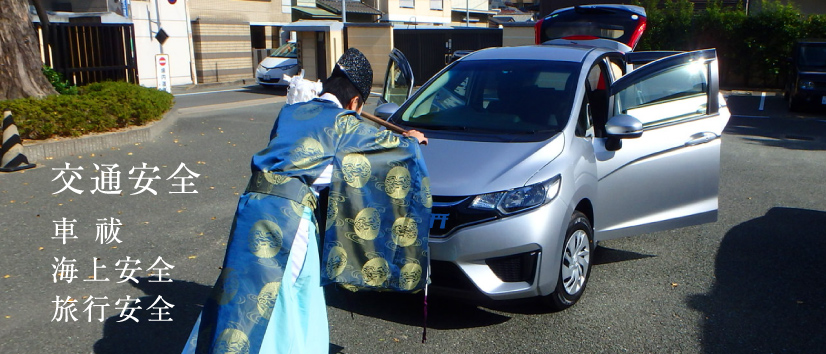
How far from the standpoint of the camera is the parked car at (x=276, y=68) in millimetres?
22312

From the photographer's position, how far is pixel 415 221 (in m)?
3.20

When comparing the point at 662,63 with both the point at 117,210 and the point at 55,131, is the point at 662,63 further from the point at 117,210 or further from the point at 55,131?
the point at 55,131

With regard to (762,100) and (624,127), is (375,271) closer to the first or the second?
(624,127)

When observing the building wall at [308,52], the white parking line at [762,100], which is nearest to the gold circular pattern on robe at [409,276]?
the white parking line at [762,100]

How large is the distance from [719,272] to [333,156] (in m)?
3.80

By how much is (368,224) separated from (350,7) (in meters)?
38.9

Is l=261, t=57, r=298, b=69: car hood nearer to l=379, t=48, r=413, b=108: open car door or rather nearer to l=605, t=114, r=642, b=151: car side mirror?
l=379, t=48, r=413, b=108: open car door

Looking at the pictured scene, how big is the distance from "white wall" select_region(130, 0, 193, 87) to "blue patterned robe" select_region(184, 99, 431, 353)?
2247 cm

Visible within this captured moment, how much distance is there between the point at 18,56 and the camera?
11469mm

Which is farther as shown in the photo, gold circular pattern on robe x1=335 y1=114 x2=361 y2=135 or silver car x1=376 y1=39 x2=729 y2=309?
silver car x1=376 y1=39 x2=729 y2=309

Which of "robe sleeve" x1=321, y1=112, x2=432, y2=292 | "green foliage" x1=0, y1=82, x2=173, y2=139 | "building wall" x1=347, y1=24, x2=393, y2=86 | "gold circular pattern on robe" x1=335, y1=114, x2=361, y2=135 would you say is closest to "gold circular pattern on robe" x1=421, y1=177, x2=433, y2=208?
"robe sleeve" x1=321, y1=112, x2=432, y2=292

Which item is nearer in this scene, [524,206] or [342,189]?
[342,189]

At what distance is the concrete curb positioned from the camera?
9617 mm

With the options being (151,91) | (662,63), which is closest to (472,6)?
(151,91)
